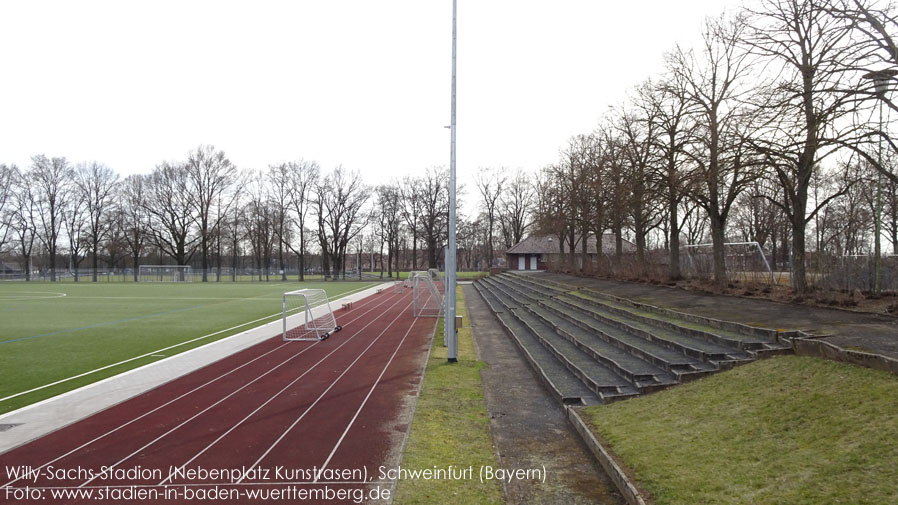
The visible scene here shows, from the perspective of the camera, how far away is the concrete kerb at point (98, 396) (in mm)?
8070

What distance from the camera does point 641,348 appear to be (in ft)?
35.6

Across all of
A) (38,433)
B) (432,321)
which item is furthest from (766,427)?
(432,321)

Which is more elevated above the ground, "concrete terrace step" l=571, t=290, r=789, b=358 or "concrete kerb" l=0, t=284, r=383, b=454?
"concrete terrace step" l=571, t=290, r=789, b=358

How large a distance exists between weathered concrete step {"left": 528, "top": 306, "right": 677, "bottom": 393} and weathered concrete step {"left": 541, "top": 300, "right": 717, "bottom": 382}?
86 mm

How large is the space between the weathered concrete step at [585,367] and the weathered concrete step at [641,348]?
1.64 feet

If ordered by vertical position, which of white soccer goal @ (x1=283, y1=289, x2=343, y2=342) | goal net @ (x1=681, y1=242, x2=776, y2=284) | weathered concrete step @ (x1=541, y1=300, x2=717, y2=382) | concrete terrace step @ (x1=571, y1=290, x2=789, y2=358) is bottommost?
white soccer goal @ (x1=283, y1=289, x2=343, y2=342)

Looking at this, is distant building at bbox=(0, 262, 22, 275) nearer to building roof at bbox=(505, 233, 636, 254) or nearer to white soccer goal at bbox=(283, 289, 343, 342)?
white soccer goal at bbox=(283, 289, 343, 342)

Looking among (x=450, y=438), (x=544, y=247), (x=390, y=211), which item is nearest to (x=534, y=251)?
(x=544, y=247)

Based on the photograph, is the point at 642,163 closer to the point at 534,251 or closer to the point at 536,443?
the point at 536,443

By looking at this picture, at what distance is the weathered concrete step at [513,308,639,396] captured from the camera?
897 cm

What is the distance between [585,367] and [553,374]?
720mm

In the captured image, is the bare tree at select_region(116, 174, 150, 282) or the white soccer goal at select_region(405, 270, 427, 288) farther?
the bare tree at select_region(116, 174, 150, 282)

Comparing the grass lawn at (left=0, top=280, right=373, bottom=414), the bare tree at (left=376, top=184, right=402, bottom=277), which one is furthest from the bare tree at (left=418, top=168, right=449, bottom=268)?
the grass lawn at (left=0, top=280, right=373, bottom=414)

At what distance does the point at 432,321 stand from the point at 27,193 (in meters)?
69.7
